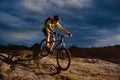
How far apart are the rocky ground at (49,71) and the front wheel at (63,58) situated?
383 millimetres

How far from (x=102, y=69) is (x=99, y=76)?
96.6 inches

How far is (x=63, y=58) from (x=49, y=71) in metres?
1.26

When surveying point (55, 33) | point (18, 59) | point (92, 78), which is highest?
point (55, 33)

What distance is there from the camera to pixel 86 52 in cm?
3550

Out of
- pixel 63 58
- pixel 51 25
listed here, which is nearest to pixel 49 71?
pixel 63 58

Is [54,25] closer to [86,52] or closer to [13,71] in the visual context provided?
[13,71]

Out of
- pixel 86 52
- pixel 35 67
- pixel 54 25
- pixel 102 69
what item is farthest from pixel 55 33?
pixel 86 52

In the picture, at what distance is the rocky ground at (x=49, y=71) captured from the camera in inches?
679

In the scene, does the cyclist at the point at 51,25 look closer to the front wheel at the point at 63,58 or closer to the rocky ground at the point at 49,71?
Answer: the front wheel at the point at 63,58

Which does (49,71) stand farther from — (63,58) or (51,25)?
(51,25)

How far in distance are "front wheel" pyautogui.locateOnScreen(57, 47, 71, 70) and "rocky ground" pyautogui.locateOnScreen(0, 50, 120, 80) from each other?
0.38 m

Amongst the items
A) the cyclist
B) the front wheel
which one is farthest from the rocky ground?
the cyclist

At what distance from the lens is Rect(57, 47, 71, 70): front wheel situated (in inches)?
722

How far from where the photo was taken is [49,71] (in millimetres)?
18781
